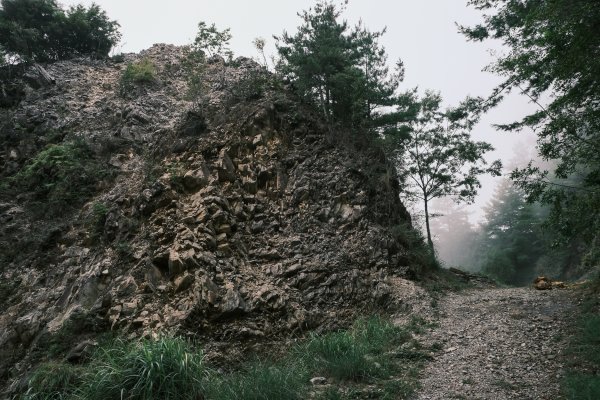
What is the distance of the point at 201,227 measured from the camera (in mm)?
8219

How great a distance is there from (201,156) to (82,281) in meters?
4.53

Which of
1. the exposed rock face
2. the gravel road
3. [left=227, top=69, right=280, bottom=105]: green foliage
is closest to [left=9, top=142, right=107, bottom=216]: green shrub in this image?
the exposed rock face

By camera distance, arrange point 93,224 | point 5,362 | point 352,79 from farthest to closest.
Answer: point 352,79, point 93,224, point 5,362

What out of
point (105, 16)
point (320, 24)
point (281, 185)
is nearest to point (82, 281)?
point (281, 185)

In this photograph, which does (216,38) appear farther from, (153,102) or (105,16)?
(105,16)

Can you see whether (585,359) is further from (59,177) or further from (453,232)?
(453,232)

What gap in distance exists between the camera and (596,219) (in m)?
6.46

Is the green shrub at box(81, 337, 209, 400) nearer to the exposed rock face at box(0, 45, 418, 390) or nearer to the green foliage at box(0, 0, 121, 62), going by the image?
the exposed rock face at box(0, 45, 418, 390)

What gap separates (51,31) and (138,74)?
6700mm

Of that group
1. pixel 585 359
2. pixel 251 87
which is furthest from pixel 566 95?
pixel 251 87

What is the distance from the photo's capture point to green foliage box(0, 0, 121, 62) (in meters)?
15.4

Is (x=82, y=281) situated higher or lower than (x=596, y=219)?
lower

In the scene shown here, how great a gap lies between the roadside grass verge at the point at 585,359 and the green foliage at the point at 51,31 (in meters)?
21.9

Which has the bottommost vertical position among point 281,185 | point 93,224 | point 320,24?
point 93,224
